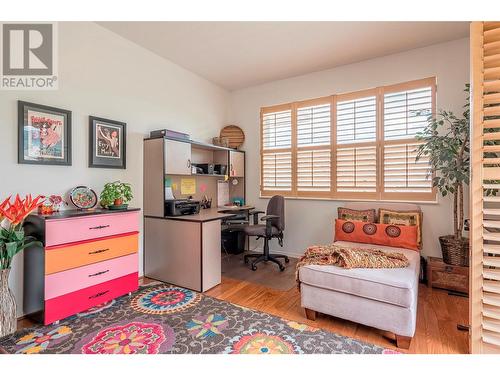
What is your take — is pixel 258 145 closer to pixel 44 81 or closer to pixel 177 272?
pixel 177 272

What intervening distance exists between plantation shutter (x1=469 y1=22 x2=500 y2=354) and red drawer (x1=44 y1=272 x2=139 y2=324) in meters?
2.76

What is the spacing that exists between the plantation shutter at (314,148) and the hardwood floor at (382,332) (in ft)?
5.38

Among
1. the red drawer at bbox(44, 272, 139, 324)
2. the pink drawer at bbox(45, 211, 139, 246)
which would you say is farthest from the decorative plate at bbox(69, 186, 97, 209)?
the red drawer at bbox(44, 272, 139, 324)

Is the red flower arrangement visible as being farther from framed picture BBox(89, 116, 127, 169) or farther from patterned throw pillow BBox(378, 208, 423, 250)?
patterned throw pillow BBox(378, 208, 423, 250)

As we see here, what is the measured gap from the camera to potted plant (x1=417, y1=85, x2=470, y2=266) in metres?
2.50

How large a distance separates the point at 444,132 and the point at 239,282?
9.74 ft

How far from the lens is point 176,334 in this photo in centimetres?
185

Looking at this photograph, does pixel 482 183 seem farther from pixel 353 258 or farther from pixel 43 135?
pixel 43 135

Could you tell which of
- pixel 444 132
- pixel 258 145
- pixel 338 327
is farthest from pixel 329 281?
pixel 258 145

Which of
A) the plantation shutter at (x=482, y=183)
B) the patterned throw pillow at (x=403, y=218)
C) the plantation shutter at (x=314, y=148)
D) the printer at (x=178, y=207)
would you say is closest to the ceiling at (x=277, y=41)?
the plantation shutter at (x=314, y=148)

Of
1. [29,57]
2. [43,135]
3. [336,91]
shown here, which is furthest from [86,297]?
[336,91]

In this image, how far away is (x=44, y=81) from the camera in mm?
2264

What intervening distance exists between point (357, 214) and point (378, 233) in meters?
0.37

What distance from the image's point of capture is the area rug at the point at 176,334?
1684 millimetres
